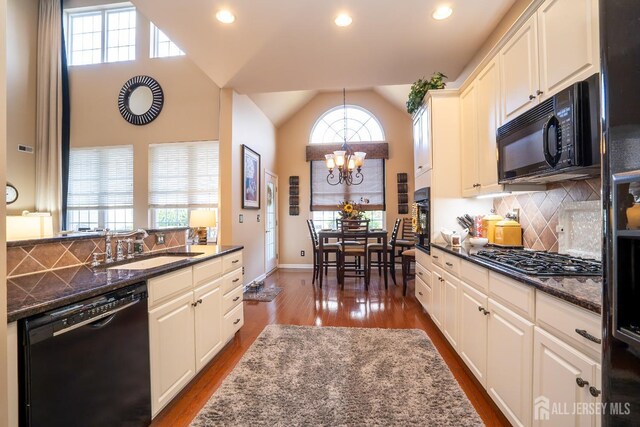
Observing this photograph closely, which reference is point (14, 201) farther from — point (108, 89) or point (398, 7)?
point (398, 7)

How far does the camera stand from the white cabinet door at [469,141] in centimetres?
254

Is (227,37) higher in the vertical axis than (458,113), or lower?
higher

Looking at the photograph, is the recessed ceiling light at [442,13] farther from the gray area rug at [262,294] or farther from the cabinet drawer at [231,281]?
the gray area rug at [262,294]

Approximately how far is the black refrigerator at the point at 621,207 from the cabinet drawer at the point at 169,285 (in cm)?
187

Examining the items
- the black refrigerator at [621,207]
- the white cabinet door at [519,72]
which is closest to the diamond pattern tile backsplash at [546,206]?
the white cabinet door at [519,72]

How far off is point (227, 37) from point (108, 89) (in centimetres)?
317

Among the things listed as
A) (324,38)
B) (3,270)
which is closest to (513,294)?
(3,270)

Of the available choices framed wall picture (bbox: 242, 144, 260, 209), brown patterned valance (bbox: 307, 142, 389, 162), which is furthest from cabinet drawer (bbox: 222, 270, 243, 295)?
brown patterned valance (bbox: 307, 142, 389, 162)

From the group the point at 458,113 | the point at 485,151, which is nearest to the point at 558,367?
the point at 485,151

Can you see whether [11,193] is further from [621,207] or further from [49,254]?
[621,207]

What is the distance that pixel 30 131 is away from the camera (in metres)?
4.49

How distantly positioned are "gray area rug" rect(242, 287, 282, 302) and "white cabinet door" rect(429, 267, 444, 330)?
219 cm

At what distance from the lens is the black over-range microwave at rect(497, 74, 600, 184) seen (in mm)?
1323

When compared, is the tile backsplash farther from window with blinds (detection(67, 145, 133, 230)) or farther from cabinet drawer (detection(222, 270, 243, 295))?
window with blinds (detection(67, 145, 133, 230))
